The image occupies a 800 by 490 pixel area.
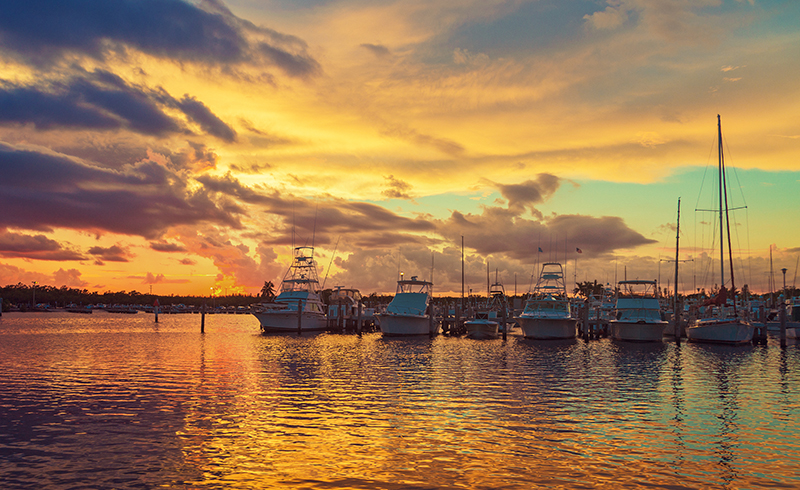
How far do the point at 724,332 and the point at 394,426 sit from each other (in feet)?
150

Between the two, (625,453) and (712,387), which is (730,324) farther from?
(625,453)

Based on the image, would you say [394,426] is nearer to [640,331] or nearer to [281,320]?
[640,331]

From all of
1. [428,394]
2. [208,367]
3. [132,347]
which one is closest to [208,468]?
[428,394]

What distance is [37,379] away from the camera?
25953 millimetres

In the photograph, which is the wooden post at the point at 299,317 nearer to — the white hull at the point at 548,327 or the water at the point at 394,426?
the white hull at the point at 548,327

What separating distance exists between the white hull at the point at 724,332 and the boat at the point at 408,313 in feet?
89.0

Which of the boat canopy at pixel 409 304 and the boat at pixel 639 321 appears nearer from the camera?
the boat at pixel 639 321

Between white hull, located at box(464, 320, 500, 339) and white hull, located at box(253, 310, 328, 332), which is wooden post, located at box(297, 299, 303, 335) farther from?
white hull, located at box(464, 320, 500, 339)

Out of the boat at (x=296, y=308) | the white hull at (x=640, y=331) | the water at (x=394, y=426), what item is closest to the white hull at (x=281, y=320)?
the boat at (x=296, y=308)

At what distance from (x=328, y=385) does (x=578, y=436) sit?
12670 mm

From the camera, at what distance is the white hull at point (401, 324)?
61469 mm

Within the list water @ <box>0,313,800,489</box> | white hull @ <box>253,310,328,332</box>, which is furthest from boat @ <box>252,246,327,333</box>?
water @ <box>0,313,800,489</box>

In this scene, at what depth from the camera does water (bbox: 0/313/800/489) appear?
39.2 ft

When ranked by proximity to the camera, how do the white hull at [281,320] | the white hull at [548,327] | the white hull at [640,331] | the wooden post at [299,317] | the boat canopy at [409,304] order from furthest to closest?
1. the white hull at [281,320]
2. the wooden post at [299,317]
3. the boat canopy at [409,304]
4. the white hull at [548,327]
5. the white hull at [640,331]
